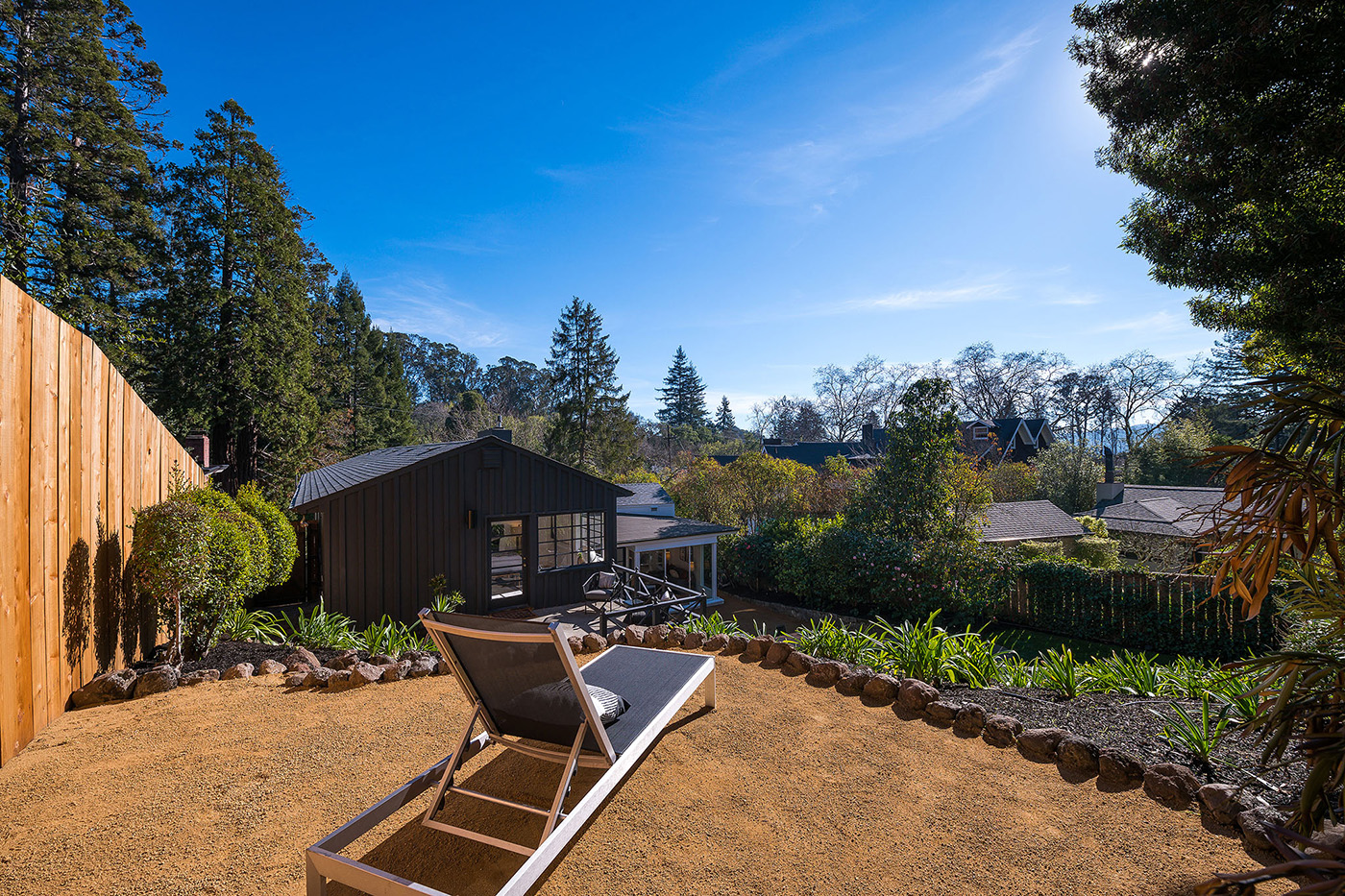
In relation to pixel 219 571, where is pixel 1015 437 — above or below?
above

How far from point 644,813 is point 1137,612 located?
9.63 meters

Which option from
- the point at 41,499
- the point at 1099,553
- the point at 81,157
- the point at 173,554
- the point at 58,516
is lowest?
the point at 1099,553

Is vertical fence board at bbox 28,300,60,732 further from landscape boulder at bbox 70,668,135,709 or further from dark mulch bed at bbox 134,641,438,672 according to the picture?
dark mulch bed at bbox 134,641,438,672

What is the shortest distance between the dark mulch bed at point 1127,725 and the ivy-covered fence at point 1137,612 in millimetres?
5132

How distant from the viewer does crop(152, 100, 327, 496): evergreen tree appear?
15.5 meters

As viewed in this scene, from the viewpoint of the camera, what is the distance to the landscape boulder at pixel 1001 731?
3.32 m

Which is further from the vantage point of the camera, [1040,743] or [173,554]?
[173,554]

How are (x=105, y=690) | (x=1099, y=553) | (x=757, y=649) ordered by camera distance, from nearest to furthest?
(x=105, y=690)
(x=757, y=649)
(x=1099, y=553)

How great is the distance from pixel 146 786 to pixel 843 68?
9.76 m

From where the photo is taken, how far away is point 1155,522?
14477mm

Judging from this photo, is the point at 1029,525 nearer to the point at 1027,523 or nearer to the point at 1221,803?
the point at 1027,523

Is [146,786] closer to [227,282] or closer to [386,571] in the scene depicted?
[386,571]

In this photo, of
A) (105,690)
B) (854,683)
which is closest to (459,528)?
(105,690)

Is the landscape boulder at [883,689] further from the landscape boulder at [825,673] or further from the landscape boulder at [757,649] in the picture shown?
the landscape boulder at [757,649]
